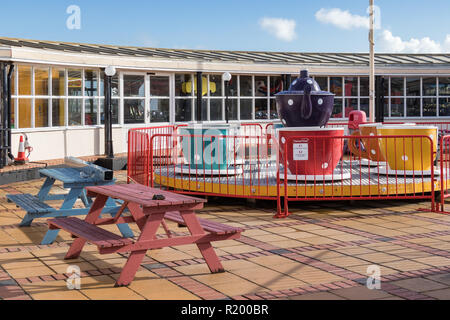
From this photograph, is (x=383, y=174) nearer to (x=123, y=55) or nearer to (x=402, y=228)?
(x=402, y=228)

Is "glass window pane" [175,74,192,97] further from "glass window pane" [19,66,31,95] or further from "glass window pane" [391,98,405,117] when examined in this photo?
"glass window pane" [391,98,405,117]

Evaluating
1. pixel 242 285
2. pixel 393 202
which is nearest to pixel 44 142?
pixel 393 202

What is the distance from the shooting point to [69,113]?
17109 mm

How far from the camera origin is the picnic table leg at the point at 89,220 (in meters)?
6.93

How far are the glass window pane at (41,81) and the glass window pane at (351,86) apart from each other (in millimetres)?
10979

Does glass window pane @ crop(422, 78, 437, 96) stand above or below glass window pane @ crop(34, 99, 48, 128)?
above

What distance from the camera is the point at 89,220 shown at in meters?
7.08

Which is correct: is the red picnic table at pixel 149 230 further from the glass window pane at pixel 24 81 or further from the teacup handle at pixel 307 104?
the glass window pane at pixel 24 81

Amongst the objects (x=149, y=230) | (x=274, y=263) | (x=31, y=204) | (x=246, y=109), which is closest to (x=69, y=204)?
(x=31, y=204)

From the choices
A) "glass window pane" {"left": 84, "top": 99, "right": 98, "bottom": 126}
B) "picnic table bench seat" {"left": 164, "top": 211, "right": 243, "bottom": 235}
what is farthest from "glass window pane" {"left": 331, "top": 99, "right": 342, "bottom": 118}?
"picnic table bench seat" {"left": 164, "top": 211, "right": 243, "bottom": 235}

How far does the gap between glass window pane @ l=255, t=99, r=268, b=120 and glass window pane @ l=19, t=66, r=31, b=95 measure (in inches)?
326

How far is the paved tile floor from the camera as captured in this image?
224 inches
